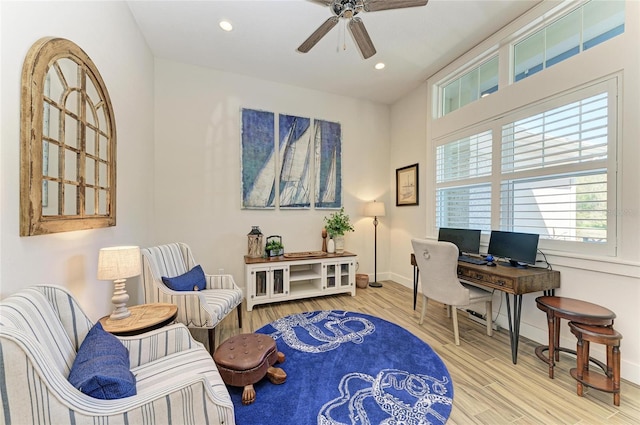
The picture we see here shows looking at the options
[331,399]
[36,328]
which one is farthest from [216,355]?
[36,328]

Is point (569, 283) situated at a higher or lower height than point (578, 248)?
lower

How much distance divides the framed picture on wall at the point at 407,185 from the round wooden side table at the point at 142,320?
11.9 ft

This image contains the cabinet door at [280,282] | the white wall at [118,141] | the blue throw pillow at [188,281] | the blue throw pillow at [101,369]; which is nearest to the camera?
the blue throw pillow at [101,369]

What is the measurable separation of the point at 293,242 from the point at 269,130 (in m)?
1.79

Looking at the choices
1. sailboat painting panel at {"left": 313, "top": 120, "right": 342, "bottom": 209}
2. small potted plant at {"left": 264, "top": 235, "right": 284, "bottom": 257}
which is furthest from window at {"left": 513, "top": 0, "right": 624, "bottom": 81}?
small potted plant at {"left": 264, "top": 235, "right": 284, "bottom": 257}

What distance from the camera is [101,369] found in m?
1.01

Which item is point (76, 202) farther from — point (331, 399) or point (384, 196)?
point (384, 196)

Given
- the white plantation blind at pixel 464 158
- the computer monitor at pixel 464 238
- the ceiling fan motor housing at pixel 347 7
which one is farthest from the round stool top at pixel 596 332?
the ceiling fan motor housing at pixel 347 7

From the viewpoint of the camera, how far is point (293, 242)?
4.03 metres

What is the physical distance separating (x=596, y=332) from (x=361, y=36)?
283cm

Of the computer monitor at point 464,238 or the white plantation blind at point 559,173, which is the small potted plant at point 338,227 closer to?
the computer monitor at point 464,238

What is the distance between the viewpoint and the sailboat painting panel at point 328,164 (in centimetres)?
416

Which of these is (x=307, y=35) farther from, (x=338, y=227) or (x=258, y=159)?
(x=338, y=227)

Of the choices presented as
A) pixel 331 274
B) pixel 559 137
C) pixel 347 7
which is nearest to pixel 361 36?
pixel 347 7
